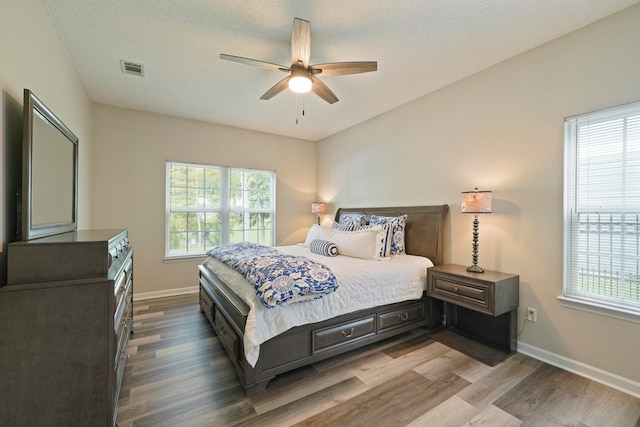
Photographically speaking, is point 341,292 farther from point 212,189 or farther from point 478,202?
point 212,189

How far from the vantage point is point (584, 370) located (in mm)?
2125

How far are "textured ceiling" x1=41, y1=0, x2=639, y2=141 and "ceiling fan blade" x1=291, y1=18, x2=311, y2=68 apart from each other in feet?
0.48

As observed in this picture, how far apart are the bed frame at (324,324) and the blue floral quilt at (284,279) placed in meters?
0.24

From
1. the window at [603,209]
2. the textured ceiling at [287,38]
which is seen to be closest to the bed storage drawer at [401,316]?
the window at [603,209]

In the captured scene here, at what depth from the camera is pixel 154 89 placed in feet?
10.8

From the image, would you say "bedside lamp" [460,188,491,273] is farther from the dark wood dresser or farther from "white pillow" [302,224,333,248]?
the dark wood dresser

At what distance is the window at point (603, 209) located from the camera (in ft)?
6.41

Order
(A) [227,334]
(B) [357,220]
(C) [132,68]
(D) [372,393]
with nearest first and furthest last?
(D) [372,393], (A) [227,334], (C) [132,68], (B) [357,220]

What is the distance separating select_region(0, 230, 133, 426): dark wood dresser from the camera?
1.21 meters

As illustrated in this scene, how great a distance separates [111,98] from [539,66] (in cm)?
488

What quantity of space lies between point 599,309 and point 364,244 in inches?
76.5

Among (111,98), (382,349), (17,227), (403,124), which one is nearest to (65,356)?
(17,227)

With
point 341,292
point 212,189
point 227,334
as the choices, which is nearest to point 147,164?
point 212,189

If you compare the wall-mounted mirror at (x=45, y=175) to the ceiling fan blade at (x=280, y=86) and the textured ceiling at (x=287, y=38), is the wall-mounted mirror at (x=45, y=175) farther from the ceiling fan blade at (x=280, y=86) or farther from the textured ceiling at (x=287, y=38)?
the ceiling fan blade at (x=280, y=86)
